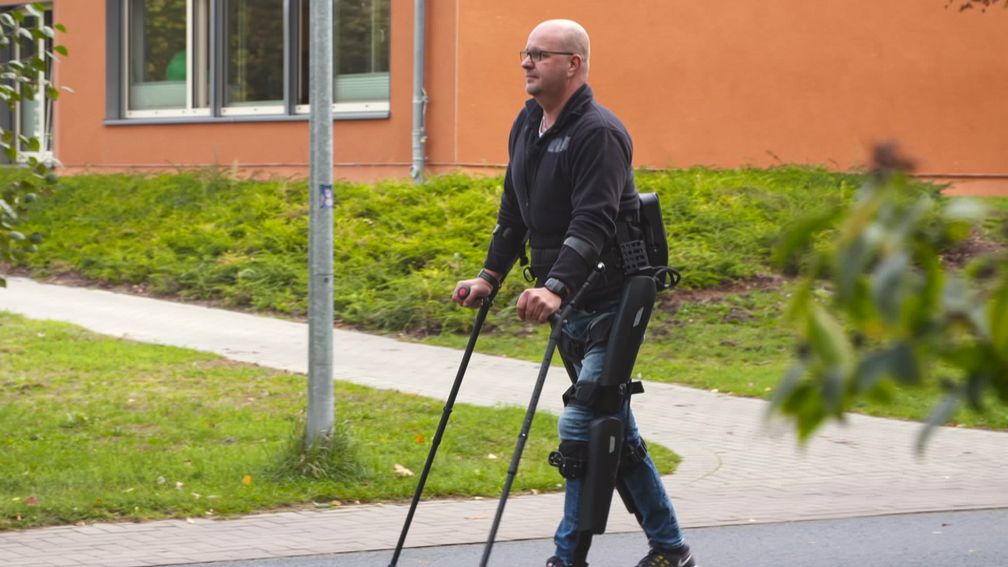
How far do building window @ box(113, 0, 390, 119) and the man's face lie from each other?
14.3m

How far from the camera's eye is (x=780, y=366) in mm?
11414

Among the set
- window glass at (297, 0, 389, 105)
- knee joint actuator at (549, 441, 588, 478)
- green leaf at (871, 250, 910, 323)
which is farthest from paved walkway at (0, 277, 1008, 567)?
window glass at (297, 0, 389, 105)

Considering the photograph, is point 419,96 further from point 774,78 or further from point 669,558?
point 669,558

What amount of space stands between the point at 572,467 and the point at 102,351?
694cm

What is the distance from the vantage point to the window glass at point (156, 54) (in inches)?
906

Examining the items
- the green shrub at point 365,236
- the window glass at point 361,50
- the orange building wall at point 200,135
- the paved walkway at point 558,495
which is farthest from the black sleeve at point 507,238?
the window glass at point 361,50

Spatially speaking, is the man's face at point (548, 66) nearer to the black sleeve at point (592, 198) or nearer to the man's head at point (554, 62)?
the man's head at point (554, 62)

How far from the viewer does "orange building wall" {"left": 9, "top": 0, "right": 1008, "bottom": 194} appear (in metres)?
17.4

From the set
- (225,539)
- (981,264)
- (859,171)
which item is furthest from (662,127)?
(981,264)

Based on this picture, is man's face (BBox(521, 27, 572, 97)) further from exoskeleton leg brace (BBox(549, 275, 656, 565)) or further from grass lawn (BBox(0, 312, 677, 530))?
grass lawn (BBox(0, 312, 677, 530))

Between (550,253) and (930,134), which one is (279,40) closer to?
(930,134)

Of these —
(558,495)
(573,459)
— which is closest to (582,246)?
(573,459)

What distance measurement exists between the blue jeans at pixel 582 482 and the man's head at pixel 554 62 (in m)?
0.81

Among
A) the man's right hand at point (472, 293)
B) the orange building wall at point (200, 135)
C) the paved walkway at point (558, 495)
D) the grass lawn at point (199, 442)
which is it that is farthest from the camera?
the orange building wall at point (200, 135)
